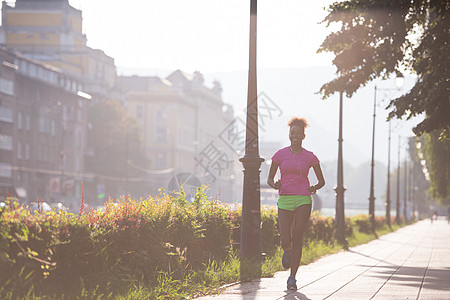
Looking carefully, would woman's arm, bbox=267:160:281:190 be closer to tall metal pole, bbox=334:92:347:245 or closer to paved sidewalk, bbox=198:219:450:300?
paved sidewalk, bbox=198:219:450:300

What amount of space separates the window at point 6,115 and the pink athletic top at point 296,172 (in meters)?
69.1

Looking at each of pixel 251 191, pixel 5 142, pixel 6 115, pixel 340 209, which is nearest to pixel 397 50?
pixel 251 191

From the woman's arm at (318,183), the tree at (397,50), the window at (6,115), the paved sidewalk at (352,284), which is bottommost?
the paved sidewalk at (352,284)

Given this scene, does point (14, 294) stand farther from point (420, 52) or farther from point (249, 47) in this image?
point (420, 52)

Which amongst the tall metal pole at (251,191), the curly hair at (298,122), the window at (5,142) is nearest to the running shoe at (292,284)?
the curly hair at (298,122)

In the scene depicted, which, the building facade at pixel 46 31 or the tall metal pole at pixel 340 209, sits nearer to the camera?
the tall metal pole at pixel 340 209

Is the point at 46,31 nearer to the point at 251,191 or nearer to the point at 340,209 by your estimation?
the point at 340,209

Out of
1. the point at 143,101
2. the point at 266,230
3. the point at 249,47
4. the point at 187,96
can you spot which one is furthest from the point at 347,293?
the point at 187,96

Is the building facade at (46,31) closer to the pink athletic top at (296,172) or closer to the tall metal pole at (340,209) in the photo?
the tall metal pole at (340,209)

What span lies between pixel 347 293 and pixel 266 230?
6723 mm

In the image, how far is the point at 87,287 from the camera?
934cm

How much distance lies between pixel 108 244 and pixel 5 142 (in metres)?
69.8

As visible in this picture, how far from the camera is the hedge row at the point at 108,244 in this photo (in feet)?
27.3

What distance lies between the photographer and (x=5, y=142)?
7744 cm
